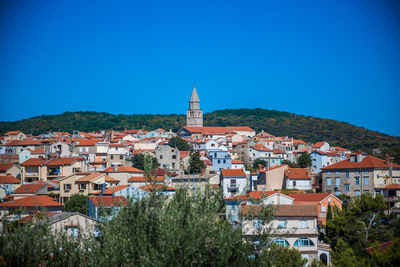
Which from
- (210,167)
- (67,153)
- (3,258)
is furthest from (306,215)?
(67,153)

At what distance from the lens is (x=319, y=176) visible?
6400 cm

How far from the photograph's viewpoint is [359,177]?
58500 mm

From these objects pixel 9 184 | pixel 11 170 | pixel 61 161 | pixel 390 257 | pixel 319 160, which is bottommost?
pixel 390 257

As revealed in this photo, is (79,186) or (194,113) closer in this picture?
(79,186)

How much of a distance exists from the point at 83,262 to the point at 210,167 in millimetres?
58672

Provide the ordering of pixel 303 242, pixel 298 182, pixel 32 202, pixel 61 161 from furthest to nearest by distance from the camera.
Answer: pixel 61 161, pixel 298 182, pixel 32 202, pixel 303 242

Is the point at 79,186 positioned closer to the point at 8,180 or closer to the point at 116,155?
the point at 8,180

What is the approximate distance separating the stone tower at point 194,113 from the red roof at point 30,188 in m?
94.9

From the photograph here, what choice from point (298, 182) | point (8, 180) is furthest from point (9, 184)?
point (298, 182)

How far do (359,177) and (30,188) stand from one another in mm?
36032

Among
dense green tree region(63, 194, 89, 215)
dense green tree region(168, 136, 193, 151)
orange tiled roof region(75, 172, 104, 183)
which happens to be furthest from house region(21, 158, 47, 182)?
dense green tree region(168, 136, 193, 151)

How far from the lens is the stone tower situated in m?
153

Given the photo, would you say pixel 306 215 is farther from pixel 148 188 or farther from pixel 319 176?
pixel 319 176

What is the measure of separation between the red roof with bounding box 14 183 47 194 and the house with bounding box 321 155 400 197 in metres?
31.7
